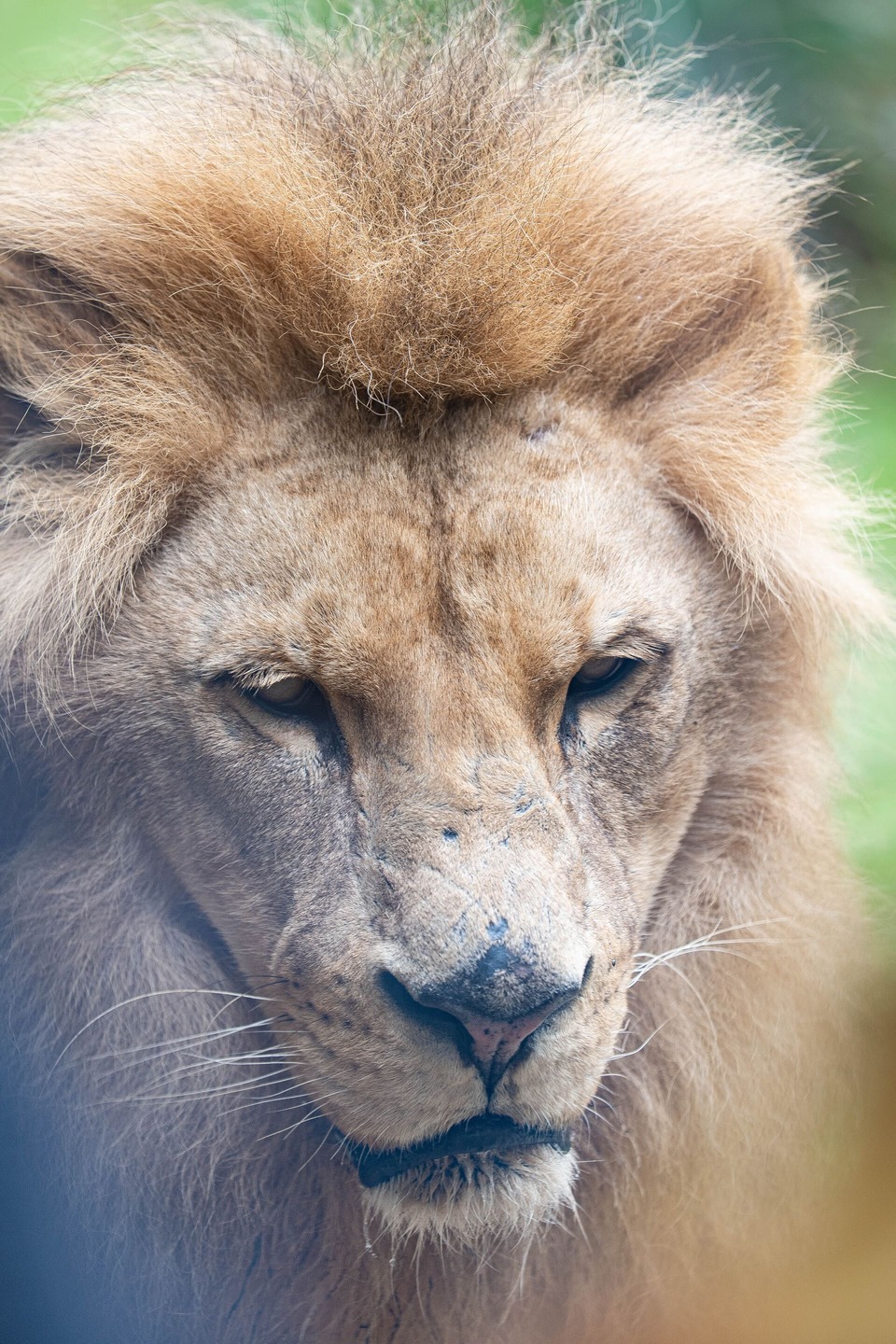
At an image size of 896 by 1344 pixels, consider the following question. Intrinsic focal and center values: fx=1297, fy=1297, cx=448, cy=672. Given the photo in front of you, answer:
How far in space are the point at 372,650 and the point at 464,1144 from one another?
325 millimetres

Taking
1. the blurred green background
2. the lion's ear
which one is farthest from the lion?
the blurred green background

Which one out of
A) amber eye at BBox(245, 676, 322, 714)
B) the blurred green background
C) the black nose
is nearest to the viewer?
the black nose

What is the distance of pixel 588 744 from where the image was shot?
0.95m

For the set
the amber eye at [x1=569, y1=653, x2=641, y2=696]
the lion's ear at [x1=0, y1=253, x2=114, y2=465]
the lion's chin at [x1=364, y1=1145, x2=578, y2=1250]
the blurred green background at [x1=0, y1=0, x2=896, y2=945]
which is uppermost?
the blurred green background at [x1=0, y1=0, x2=896, y2=945]

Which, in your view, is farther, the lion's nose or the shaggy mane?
the shaggy mane

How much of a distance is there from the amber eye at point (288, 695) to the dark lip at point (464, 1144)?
0.97 feet

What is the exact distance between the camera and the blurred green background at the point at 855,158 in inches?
48.1

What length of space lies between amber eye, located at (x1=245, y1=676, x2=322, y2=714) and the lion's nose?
0.21 m

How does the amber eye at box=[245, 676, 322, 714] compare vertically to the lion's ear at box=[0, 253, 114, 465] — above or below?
below

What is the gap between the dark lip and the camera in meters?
0.83

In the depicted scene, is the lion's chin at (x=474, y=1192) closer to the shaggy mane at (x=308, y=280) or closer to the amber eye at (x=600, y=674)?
the amber eye at (x=600, y=674)

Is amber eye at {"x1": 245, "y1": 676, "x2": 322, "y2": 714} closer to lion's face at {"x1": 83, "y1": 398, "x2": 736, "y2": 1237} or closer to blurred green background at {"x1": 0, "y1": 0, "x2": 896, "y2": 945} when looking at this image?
lion's face at {"x1": 83, "y1": 398, "x2": 736, "y2": 1237}

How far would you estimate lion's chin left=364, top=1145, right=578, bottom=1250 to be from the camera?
854 mm

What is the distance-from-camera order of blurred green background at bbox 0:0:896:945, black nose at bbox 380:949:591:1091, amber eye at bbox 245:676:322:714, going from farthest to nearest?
1. blurred green background at bbox 0:0:896:945
2. amber eye at bbox 245:676:322:714
3. black nose at bbox 380:949:591:1091
